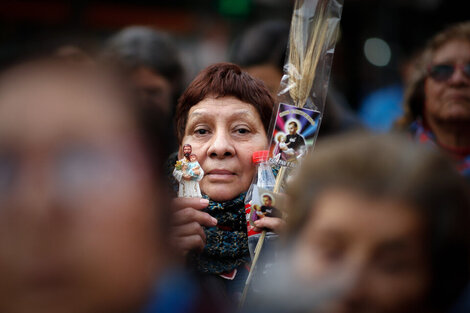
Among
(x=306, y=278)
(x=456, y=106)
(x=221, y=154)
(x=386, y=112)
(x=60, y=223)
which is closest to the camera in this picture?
(x=60, y=223)

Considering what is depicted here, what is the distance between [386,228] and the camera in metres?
1.14

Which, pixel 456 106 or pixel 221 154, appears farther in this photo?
pixel 456 106

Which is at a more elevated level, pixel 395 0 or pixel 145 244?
pixel 395 0

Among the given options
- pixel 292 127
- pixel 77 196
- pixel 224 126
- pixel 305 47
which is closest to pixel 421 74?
pixel 305 47

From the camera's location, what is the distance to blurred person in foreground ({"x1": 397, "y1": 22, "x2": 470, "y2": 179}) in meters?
2.59

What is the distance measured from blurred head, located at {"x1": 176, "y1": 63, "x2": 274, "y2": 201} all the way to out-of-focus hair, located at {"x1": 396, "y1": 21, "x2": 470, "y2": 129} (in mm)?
1344

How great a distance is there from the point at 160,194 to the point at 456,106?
6.36 ft

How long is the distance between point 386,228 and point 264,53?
134 cm

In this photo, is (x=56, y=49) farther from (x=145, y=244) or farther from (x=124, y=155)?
(x=145, y=244)

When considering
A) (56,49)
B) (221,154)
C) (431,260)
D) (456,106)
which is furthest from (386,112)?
(56,49)

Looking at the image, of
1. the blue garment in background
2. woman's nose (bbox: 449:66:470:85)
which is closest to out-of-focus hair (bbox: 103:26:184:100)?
woman's nose (bbox: 449:66:470:85)

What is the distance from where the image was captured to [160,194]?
114 centimetres

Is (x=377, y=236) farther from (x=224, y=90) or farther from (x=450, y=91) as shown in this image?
(x=450, y=91)

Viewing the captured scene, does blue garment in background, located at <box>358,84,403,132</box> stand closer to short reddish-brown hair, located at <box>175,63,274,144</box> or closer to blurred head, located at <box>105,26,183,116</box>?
blurred head, located at <box>105,26,183,116</box>
